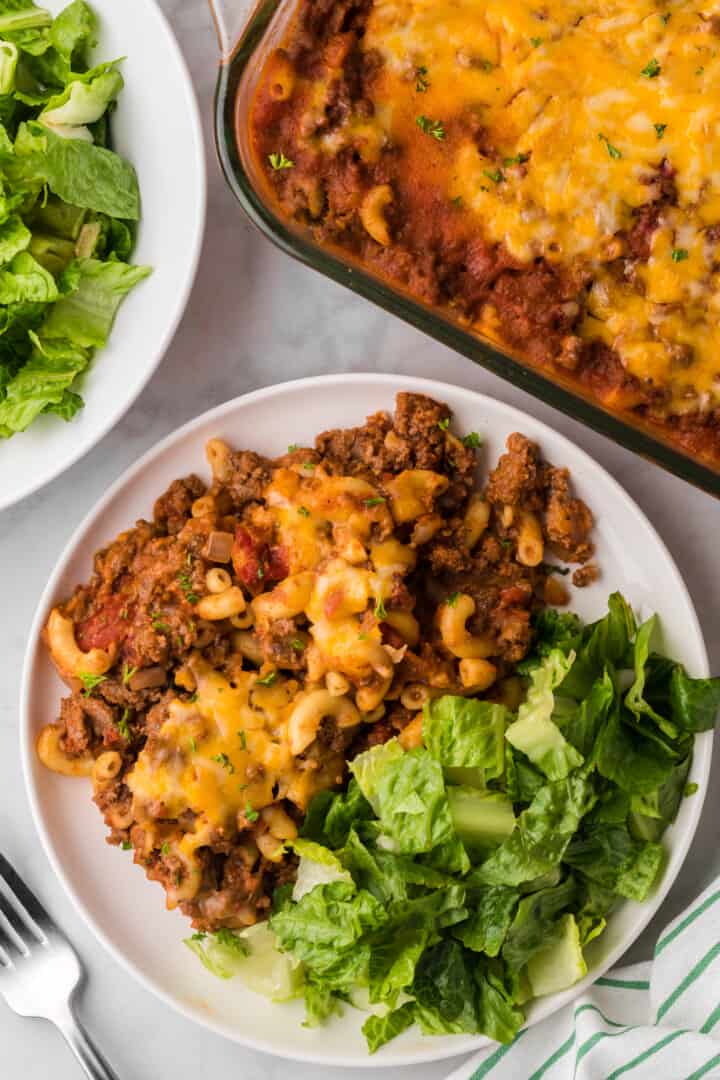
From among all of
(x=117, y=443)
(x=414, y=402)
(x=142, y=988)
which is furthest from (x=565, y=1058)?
(x=117, y=443)

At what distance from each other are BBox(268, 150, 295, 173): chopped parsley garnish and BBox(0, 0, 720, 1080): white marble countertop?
397 mm

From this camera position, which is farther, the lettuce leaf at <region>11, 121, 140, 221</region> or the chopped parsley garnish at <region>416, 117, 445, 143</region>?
the lettuce leaf at <region>11, 121, 140, 221</region>

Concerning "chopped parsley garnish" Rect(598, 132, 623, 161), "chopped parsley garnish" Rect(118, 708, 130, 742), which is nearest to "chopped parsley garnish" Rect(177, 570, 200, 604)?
"chopped parsley garnish" Rect(118, 708, 130, 742)

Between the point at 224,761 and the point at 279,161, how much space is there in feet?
3.74

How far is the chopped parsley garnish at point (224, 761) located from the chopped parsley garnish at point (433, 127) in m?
1.23

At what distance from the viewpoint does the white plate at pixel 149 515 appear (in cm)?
258

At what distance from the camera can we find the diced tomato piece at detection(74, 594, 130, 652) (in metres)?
2.71

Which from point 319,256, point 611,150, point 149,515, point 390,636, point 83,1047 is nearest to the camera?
point 611,150

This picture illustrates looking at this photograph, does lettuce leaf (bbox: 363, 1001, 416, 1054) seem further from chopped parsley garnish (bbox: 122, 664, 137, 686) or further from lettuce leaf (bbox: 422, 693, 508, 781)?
chopped parsley garnish (bbox: 122, 664, 137, 686)

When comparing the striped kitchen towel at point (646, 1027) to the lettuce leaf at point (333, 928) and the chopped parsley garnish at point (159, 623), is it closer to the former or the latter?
the lettuce leaf at point (333, 928)

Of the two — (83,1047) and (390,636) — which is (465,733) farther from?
(83,1047)

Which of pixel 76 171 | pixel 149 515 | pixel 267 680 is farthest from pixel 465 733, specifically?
pixel 76 171

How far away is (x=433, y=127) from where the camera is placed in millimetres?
2322

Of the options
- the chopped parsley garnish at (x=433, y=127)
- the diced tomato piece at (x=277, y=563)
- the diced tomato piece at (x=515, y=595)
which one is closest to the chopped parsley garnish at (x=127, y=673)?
the diced tomato piece at (x=277, y=563)
